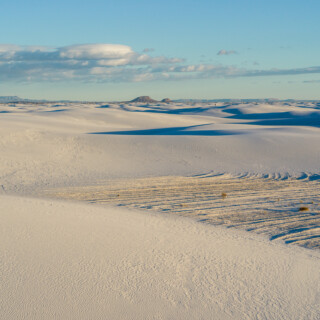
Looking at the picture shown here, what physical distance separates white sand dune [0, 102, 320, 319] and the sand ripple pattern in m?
0.03

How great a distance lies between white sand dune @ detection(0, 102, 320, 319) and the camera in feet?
18.9

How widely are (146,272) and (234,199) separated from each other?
20.4 feet

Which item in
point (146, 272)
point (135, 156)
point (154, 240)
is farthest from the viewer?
point (135, 156)

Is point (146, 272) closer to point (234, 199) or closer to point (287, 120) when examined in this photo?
point (234, 199)

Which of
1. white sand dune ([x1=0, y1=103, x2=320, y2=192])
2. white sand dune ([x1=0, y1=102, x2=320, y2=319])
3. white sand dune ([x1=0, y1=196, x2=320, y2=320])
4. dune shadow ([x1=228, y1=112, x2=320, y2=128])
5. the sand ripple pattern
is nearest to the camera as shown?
white sand dune ([x1=0, y1=196, x2=320, y2=320])

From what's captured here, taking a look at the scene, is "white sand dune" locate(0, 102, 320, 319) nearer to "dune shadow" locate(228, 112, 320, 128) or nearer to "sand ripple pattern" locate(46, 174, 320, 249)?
"sand ripple pattern" locate(46, 174, 320, 249)

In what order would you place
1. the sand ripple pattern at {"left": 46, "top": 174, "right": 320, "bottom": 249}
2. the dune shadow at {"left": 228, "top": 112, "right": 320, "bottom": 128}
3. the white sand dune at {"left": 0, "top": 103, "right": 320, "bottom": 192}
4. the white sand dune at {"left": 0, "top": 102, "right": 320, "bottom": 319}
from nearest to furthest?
the white sand dune at {"left": 0, "top": 102, "right": 320, "bottom": 319}, the sand ripple pattern at {"left": 46, "top": 174, "right": 320, "bottom": 249}, the white sand dune at {"left": 0, "top": 103, "right": 320, "bottom": 192}, the dune shadow at {"left": 228, "top": 112, "right": 320, "bottom": 128}

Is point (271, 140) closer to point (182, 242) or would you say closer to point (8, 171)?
point (8, 171)

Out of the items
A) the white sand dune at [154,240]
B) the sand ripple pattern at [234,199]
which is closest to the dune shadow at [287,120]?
the white sand dune at [154,240]

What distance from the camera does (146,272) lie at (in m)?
6.75

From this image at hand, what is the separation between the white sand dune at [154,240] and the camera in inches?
227

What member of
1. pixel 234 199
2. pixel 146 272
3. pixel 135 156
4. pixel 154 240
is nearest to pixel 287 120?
pixel 135 156

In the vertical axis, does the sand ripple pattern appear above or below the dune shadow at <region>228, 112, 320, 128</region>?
below

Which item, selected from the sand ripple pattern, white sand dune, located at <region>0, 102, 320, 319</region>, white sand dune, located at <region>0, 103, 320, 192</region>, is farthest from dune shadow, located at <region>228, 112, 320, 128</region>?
the sand ripple pattern
